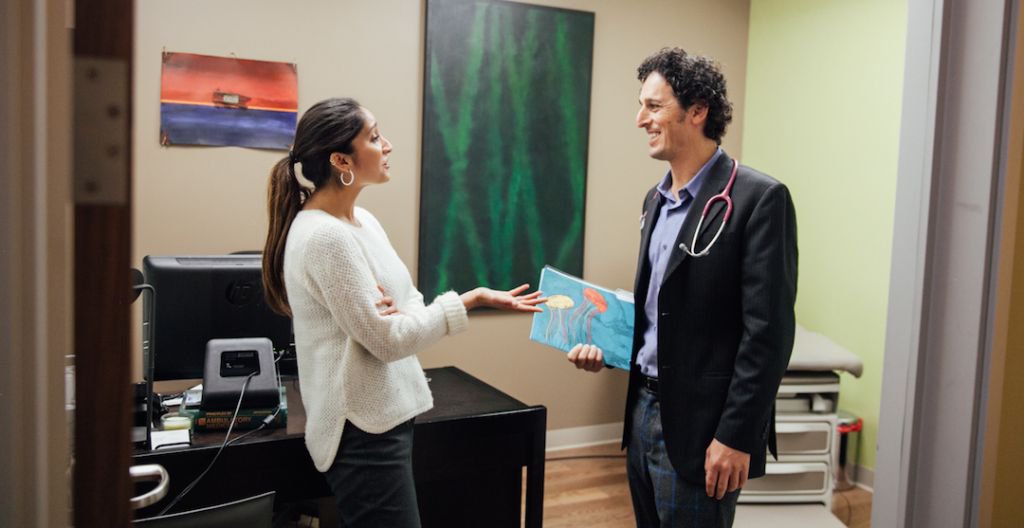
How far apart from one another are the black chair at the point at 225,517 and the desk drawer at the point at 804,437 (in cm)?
227

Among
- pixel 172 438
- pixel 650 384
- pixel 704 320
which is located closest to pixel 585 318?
pixel 650 384

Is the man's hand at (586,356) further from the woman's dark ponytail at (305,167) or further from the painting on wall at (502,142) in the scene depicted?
the painting on wall at (502,142)

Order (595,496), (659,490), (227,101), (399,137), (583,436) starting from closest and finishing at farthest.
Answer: (659,490) < (227,101) < (595,496) < (399,137) < (583,436)

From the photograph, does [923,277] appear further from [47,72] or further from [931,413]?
[47,72]

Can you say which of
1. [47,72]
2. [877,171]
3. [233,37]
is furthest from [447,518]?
[877,171]

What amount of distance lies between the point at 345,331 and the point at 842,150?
10.0 ft

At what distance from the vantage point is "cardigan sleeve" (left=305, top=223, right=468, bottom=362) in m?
1.52

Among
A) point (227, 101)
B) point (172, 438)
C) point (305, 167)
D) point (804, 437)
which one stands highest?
point (227, 101)

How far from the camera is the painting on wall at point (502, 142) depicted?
Answer: 3.78 meters

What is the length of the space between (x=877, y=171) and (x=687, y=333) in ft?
8.13

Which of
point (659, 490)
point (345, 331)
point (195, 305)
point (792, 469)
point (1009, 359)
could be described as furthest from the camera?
point (792, 469)

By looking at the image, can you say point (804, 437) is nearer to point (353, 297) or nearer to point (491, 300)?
point (491, 300)

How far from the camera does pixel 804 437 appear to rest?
10.5ft

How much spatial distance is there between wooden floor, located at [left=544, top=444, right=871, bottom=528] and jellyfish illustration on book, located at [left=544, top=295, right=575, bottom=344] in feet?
5.12
